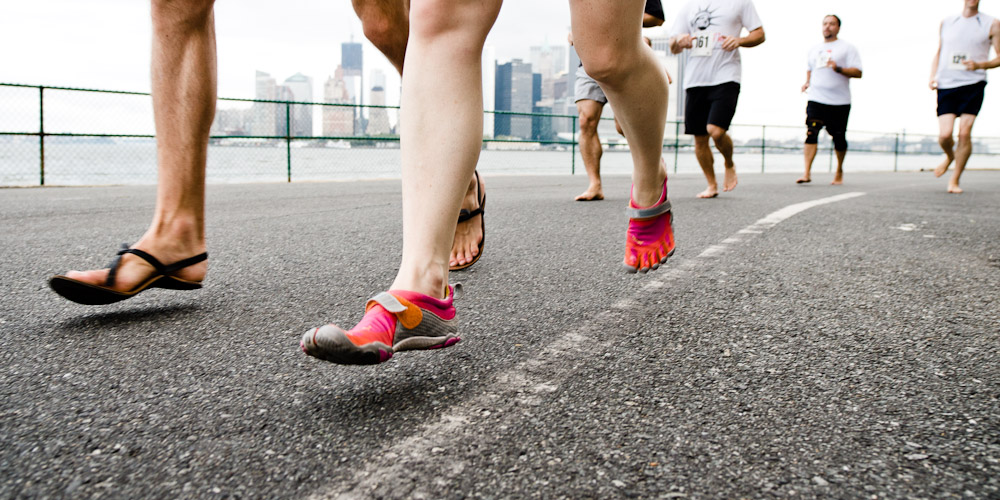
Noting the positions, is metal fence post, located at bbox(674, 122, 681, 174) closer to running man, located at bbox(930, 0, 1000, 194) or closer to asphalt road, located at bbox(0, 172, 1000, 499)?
running man, located at bbox(930, 0, 1000, 194)

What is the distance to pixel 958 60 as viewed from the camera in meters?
7.40

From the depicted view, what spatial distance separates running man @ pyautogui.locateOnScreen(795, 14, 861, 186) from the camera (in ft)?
30.5

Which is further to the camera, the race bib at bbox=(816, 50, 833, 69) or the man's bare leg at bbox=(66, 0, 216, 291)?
the race bib at bbox=(816, 50, 833, 69)

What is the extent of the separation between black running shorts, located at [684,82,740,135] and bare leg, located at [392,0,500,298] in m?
5.78

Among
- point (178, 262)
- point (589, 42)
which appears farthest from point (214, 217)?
point (589, 42)

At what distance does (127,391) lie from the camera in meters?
1.26

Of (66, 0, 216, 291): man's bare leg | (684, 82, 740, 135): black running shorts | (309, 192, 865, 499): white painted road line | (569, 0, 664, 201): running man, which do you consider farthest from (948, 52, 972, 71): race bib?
(66, 0, 216, 291): man's bare leg

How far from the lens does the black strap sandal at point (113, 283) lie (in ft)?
5.53

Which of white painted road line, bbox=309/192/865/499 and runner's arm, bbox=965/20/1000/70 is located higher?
runner's arm, bbox=965/20/1000/70

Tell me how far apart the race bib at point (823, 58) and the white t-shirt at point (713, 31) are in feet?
10.7

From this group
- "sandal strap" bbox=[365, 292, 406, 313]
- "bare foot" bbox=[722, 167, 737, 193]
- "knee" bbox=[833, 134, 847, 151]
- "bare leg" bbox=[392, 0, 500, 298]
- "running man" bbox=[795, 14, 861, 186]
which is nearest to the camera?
"sandal strap" bbox=[365, 292, 406, 313]

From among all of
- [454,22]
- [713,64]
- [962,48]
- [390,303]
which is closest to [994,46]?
[962,48]

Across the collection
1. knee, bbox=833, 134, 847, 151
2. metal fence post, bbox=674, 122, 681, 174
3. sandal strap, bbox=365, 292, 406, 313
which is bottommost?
sandal strap, bbox=365, 292, 406, 313

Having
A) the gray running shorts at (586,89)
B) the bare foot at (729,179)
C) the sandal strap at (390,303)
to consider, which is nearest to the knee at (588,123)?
the gray running shorts at (586,89)
